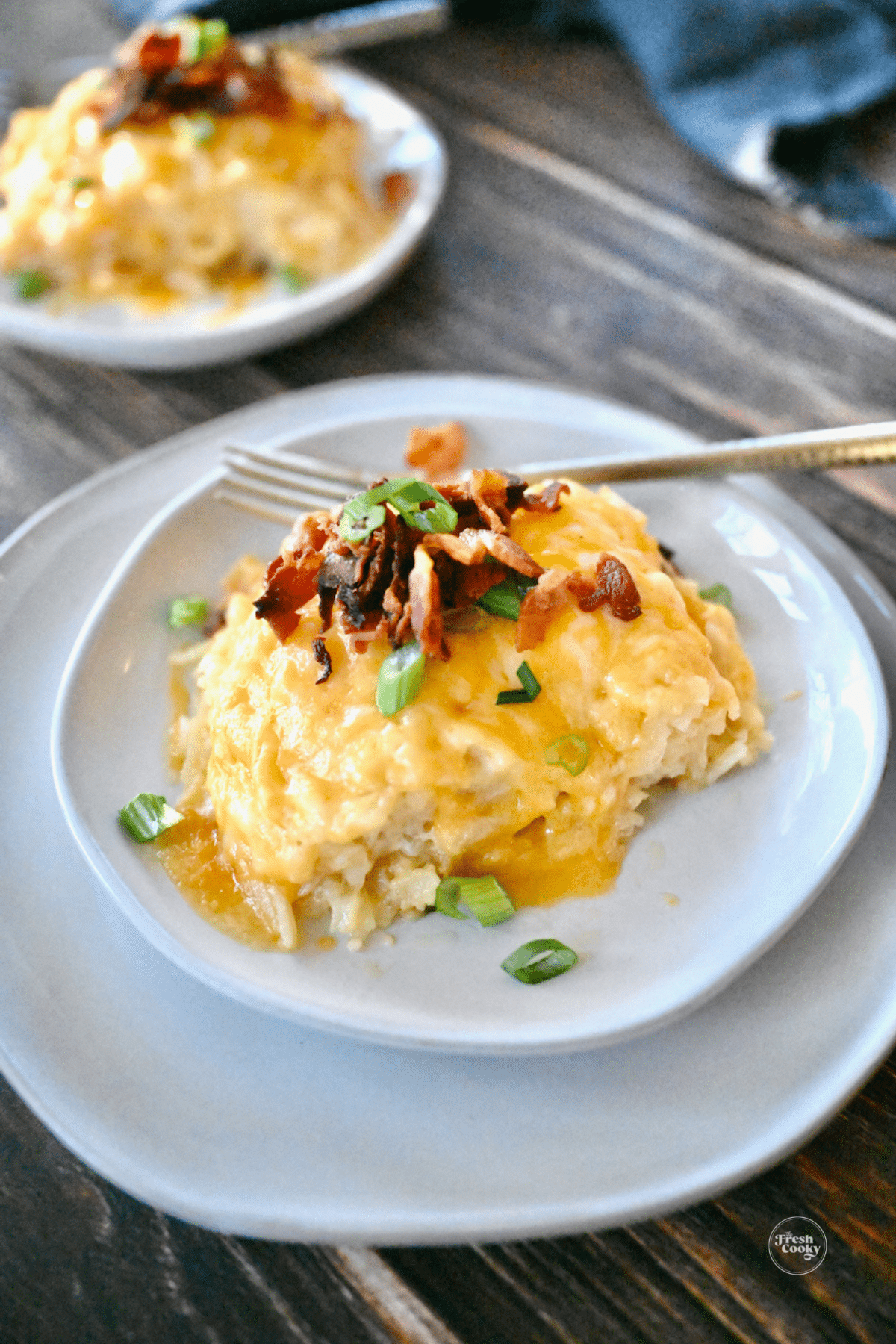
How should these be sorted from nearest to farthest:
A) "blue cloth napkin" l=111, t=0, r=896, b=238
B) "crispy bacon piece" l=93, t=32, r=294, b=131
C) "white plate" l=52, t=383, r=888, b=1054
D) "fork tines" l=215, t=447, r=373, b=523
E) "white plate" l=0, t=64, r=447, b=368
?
"white plate" l=52, t=383, r=888, b=1054, "fork tines" l=215, t=447, r=373, b=523, "white plate" l=0, t=64, r=447, b=368, "crispy bacon piece" l=93, t=32, r=294, b=131, "blue cloth napkin" l=111, t=0, r=896, b=238

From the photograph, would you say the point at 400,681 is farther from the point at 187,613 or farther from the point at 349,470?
the point at 349,470

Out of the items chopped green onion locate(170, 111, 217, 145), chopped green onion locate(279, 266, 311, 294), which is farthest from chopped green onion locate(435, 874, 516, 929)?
chopped green onion locate(170, 111, 217, 145)

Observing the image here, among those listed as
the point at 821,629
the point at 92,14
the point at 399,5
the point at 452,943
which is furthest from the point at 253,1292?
the point at 92,14

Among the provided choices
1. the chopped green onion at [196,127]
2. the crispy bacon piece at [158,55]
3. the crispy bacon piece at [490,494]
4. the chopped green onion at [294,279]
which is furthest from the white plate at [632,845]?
the crispy bacon piece at [158,55]

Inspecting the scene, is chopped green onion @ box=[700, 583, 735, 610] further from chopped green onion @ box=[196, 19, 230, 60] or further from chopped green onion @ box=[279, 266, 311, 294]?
chopped green onion @ box=[196, 19, 230, 60]

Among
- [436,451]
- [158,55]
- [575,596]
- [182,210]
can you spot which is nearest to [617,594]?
[575,596]

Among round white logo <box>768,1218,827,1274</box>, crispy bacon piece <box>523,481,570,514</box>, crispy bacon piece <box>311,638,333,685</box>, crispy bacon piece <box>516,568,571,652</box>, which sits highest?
crispy bacon piece <box>311,638,333,685</box>
